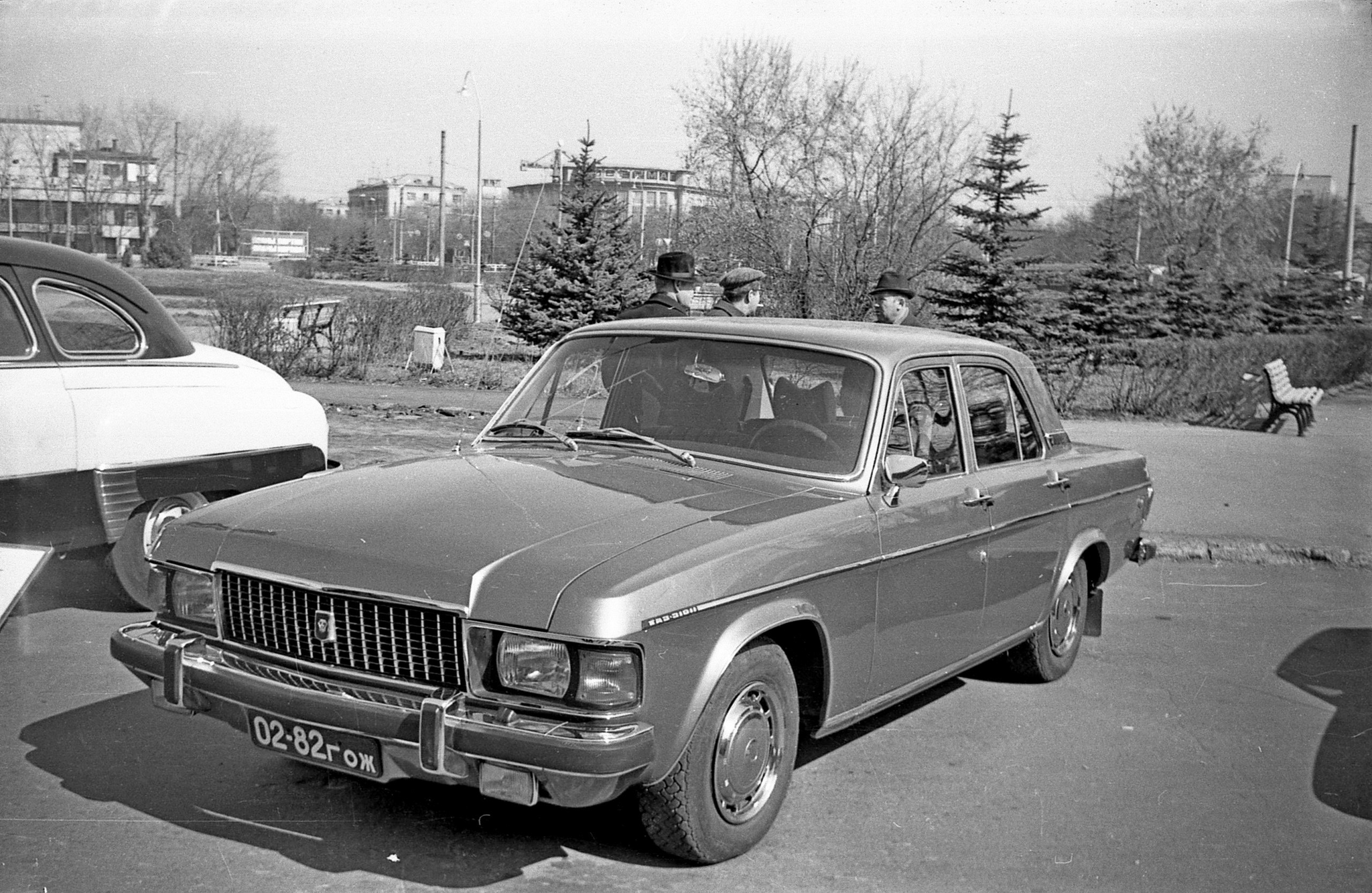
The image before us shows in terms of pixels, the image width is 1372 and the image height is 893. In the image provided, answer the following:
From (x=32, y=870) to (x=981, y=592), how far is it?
334 centimetres

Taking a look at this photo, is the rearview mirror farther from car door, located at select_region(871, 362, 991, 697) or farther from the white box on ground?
the white box on ground

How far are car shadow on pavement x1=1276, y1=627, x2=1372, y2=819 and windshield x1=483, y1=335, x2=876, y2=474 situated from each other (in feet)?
7.11

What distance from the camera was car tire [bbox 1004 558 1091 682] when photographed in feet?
19.3

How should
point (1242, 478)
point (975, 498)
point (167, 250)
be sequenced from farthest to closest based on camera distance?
point (167, 250)
point (1242, 478)
point (975, 498)

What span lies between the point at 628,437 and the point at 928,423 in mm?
1166

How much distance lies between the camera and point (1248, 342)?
19188 millimetres

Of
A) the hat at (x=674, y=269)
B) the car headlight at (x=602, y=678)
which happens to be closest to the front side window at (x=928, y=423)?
the car headlight at (x=602, y=678)

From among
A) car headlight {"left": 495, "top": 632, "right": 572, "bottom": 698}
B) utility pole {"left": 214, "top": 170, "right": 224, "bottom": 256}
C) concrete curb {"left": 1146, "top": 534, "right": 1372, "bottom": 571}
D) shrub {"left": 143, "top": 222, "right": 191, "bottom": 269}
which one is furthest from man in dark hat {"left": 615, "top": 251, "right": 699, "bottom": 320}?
shrub {"left": 143, "top": 222, "right": 191, "bottom": 269}

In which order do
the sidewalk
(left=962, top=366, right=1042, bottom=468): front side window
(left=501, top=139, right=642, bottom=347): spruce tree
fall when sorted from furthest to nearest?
1. (left=501, top=139, right=642, bottom=347): spruce tree
2. the sidewalk
3. (left=962, top=366, right=1042, bottom=468): front side window

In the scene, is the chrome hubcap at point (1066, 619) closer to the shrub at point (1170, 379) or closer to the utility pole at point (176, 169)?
the shrub at point (1170, 379)

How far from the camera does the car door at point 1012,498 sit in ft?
17.1

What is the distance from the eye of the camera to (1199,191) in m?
35.4

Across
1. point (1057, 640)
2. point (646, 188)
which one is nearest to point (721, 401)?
point (1057, 640)

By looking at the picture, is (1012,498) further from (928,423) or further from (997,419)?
(928,423)
